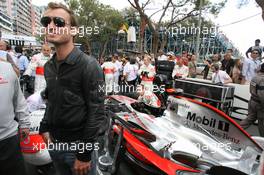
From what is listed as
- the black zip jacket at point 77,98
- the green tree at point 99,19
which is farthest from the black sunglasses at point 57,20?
the green tree at point 99,19

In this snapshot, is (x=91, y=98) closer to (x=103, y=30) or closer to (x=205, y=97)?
(x=205, y=97)

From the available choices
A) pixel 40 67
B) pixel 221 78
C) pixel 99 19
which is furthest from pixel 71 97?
pixel 99 19

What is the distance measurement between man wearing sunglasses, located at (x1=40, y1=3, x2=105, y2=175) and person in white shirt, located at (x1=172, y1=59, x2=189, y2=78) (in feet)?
22.7

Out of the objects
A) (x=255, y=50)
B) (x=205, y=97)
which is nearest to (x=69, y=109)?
(x=205, y=97)

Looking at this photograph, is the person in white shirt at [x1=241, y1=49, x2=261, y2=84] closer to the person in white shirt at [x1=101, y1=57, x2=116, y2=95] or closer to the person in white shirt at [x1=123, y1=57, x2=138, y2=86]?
the person in white shirt at [x1=123, y1=57, x2=138, y2=86]

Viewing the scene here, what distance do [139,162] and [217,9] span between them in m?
18.5

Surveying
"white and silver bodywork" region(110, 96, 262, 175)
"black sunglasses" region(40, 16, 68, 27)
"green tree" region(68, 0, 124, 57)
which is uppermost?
"green tree" region(68, 0, 124, 57)

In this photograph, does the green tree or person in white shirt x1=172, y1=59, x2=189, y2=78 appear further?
the green tree

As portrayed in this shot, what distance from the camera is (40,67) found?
5.33 meters

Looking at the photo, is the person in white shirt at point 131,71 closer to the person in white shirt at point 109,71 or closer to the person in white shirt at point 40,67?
the person in white shirt at point 109,71

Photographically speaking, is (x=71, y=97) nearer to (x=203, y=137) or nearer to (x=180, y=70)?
(x=203, y=137)

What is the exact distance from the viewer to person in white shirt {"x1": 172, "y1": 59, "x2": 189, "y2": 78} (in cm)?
842

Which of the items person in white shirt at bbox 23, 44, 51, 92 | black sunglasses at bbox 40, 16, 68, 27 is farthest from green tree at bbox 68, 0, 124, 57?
black sunglasses at bbox 40, 16, 68, 27

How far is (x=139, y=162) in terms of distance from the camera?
9.12 ft
